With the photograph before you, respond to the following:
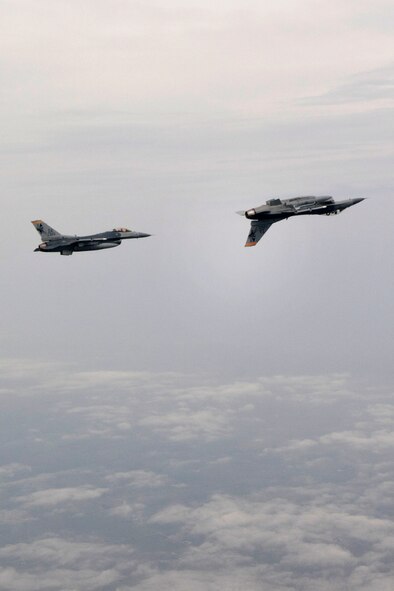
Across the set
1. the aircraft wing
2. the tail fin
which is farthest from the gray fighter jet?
the aircraft wing

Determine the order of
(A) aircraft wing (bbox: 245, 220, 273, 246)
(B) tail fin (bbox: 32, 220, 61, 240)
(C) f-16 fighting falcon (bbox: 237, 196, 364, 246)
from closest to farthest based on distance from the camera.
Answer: (A) aircraft wing (bbox: 245, 220, 273, 246)
(C) f-16 fighting falcon (bbox: 237, 196, 364, 246)
(B) tail fin (bbox: 32, 220, 61, 240)

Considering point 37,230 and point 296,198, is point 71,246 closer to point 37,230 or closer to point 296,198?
point 37,230

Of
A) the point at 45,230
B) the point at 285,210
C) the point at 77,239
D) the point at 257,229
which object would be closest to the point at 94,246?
the point at 77,239

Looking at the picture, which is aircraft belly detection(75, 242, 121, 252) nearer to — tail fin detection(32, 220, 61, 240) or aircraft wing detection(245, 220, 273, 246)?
tail fin detection(32, 220, 61, 240)

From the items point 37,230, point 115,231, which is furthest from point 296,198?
point 37,230

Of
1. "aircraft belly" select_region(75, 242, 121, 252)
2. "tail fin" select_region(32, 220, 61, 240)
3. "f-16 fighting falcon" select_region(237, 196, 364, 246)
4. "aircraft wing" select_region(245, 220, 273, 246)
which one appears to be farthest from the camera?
"tail fin" select_region(32, 220, 61, 240)

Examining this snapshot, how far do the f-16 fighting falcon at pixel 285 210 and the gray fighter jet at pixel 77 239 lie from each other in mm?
35386

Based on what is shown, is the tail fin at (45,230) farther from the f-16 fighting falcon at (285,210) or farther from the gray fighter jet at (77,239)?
the f-16 fighting falcon at (285,210)

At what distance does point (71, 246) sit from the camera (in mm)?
143375

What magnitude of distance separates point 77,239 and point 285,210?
1929 inches

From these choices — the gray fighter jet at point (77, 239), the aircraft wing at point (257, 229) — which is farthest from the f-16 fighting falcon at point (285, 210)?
the gray fighter jet at point (77, 239)

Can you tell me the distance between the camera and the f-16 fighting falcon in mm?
115750

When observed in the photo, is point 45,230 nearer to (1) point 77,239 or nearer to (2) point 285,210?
(1) point 77,239

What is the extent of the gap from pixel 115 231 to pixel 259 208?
135 ft
